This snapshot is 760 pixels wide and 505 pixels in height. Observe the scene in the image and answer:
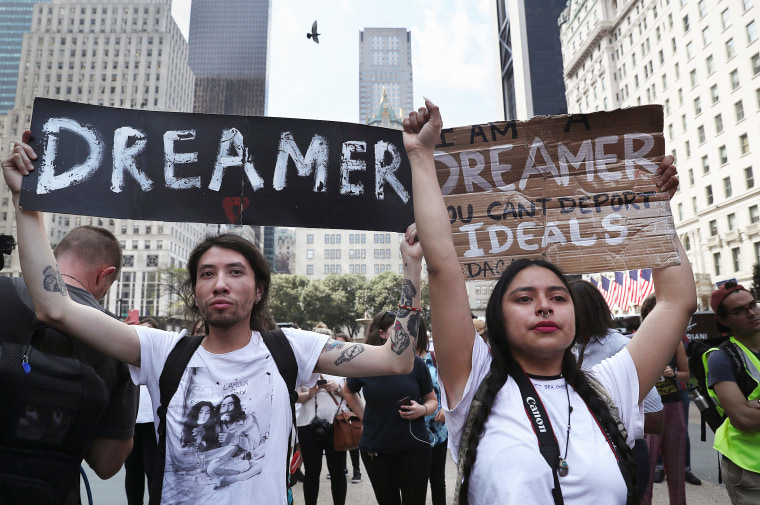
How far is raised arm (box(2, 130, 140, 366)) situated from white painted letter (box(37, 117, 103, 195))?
0.40 m

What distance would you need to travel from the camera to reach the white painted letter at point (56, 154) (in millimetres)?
2727

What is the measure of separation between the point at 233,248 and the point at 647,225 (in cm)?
234

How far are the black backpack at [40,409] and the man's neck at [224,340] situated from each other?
53cm

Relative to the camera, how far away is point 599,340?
12.1ft

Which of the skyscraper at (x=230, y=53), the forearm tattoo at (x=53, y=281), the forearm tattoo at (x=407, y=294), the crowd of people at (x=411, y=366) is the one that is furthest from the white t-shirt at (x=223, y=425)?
the skyscraper at (x=230, y=53)

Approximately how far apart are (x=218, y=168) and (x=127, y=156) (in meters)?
0.52

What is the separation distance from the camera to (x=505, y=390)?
1944mm

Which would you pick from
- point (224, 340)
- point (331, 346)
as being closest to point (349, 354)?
point (331, 346)

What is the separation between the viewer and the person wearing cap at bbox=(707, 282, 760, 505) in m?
3.19

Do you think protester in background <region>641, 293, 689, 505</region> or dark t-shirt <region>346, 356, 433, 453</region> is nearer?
dark t-shirt <region>346, 356, 433, 453</region>

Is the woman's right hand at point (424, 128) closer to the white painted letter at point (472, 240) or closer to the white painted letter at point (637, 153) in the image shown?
the white painted letter at point (472, 240)

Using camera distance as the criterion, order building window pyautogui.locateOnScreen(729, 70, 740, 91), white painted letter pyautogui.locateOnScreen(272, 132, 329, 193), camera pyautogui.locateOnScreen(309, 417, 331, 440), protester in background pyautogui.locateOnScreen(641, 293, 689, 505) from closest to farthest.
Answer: white painted letter pyautogui.locateOnScreen(272, 132, 329, 193)
protester in background pyautogui.locateOnScreen(641, 293, 689, 505)
camera pyautogui.locateOnScreen(309, 417, 331, 440)
building window pyautogui.locateOnScreen(729, 70, 740, 91)

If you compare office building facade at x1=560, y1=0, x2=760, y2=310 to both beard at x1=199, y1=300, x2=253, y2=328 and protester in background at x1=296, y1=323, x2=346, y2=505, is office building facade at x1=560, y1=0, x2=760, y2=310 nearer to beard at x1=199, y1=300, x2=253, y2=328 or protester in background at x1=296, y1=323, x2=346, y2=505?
protester in background at x1=296, y1=323, x2=346, y2=505

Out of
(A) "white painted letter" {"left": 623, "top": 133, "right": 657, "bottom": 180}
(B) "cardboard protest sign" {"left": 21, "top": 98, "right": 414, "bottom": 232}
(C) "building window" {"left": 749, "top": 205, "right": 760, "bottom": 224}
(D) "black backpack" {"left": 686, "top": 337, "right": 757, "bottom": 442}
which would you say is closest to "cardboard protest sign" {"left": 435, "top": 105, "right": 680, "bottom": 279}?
(A) "white painted letter" {"left": 623, "top": 133, "right": 657, "bottom": 180}
